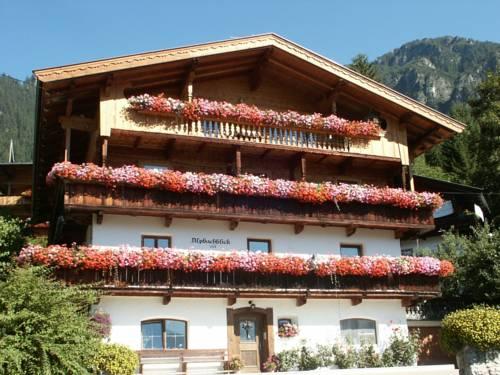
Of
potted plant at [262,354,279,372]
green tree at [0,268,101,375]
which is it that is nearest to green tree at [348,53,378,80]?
potted plant at [262,354,279,372]

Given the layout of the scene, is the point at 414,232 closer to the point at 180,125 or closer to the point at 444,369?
the point at 444,369

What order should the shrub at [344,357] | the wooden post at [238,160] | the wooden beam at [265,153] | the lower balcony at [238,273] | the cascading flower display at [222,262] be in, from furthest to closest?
1. the wooden beam at [265,153]
2. the wooden post at [238,160]
3. the shrub at [344,357]
4. the lower balcony at [238,273]
5. the cascading flower display at [222,262]

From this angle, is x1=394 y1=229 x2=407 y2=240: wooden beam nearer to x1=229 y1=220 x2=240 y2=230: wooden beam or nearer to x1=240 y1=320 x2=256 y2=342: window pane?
x1=229 y1=220 x2=240 y2=230: wooden beam

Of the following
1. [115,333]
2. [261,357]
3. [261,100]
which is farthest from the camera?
[261,100]

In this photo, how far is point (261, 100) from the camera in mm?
25406

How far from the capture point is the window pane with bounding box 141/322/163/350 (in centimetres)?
2080

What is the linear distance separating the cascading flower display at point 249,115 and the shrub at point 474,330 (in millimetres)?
7101

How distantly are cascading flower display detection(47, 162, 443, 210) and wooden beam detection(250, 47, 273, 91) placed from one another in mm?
3866

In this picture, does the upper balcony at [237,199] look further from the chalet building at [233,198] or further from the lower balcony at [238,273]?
the lower balcony at [238,273]

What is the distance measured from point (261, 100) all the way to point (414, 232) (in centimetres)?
691

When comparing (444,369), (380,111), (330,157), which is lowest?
(444,369)

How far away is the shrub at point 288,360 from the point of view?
21.4 meters

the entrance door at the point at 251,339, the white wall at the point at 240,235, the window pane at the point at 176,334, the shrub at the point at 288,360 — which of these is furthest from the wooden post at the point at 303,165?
the window pane at the point at 176,334

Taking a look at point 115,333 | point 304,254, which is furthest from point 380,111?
point 115,333
